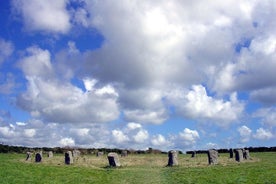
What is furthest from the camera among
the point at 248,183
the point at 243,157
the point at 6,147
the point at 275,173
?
the point at 6,147

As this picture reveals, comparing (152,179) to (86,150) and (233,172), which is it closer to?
(233,172)

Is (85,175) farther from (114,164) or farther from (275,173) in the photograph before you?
(275,173)

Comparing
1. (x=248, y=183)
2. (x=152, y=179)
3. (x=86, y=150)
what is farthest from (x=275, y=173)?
(x=86, y=150)

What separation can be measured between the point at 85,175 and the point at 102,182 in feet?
13.3

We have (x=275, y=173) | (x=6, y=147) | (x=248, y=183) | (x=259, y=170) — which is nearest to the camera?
(x=248, y=183)

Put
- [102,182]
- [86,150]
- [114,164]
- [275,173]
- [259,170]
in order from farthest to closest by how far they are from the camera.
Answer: [86,150] → [114,164] → [259,170] → [275,173] → [102,182]

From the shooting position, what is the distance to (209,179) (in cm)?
3416

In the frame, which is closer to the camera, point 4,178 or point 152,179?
point 4,178

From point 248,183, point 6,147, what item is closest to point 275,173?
point 248,183

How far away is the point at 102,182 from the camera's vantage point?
1319 inches

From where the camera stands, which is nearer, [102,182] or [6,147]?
[102,182]

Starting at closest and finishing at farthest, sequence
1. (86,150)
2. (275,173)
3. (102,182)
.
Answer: (102,182) → (275,173) → (86,150)

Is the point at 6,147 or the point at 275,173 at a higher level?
the point at 6,147

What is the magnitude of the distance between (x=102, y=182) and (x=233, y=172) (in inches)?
447
